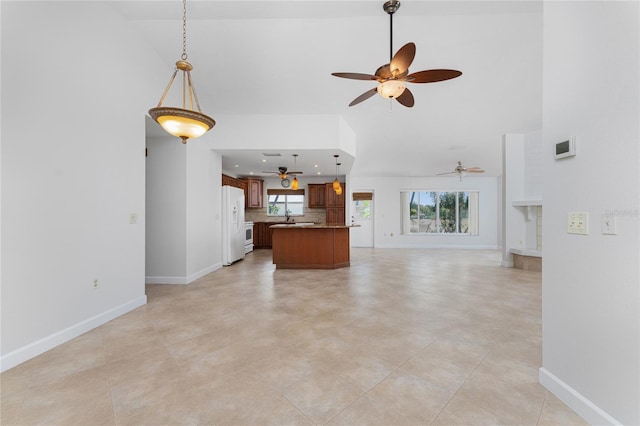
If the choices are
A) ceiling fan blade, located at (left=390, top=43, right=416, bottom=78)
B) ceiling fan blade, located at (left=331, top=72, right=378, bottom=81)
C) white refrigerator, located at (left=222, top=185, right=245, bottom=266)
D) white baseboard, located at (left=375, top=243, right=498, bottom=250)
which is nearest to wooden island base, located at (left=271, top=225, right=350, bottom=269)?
white refrigerator, located at (left=222, top=185, right=245, bottom=266)

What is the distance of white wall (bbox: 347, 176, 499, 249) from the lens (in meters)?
9.17

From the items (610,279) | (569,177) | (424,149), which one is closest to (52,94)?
(569,177)

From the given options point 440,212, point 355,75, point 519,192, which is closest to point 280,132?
point 355,75

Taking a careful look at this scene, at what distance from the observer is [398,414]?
145 cm

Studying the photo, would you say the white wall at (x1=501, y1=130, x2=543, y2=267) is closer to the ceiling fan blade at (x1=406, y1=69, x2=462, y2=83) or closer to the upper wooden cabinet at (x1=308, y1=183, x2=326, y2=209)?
the ceiling fan blade at (x1=406, y1=69, x2=462, y2=83)

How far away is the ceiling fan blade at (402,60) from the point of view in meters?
2.04

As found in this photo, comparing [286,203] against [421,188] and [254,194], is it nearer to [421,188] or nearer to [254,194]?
[254,194]

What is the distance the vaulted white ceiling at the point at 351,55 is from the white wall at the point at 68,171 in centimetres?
66

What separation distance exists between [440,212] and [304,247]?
20.7 ft

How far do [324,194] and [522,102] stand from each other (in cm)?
577

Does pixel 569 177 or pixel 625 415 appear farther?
pixel 569 177

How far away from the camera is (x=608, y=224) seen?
1326mm

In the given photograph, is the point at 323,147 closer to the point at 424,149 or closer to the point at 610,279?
the point at 424,149

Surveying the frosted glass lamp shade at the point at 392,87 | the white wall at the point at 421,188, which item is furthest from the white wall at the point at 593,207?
the white wall at the point at 421,188
